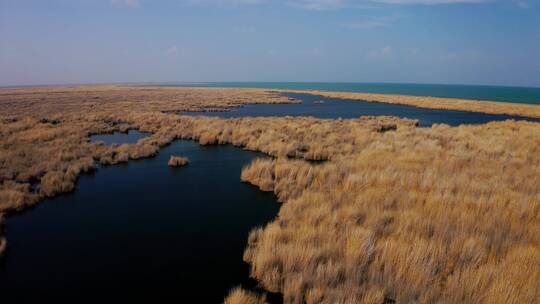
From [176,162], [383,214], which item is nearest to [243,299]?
[383,214]

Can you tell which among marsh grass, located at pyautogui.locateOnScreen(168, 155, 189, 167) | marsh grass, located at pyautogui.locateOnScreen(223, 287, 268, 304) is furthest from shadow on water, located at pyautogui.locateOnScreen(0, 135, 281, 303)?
marsh grass, located at pyautogui.locateOnScreen(168, 155, 189, 167)

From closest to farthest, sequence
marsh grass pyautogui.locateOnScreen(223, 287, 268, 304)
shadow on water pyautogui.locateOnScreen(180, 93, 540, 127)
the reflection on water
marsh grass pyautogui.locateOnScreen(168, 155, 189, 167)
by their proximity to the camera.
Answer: marsh grass pyautogui.locateOnScreen(223, 287, 268, 304) < marsh grass pyautogui.locateOnScreen(168, 155, 189, 167) < the reflection on water < shadow on water pyautogui.locateOnScreen(180, 93, 540, 127)

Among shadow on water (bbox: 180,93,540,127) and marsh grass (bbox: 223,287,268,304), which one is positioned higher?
shadow on water (bbox: 180,93,540,127)

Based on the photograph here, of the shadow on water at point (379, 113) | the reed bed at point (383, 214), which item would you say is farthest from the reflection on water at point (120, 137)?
the shadow on water at point (379, 113)

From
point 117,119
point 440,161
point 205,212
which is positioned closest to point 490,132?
point 440,161

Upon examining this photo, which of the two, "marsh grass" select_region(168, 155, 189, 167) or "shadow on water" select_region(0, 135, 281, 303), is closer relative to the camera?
"shadow on water" select_region(0, 135, 281, 303)

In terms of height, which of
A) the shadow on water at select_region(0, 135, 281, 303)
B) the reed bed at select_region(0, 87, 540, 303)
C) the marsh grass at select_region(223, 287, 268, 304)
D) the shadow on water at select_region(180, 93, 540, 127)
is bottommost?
the shadow on water at select_region(0, 135, 281, 303)

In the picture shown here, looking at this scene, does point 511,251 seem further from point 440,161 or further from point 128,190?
point 128,190

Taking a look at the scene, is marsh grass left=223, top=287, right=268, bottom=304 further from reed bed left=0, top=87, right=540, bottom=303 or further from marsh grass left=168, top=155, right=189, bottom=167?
marsh grass left=168, top=155, right=189, bottom=167
